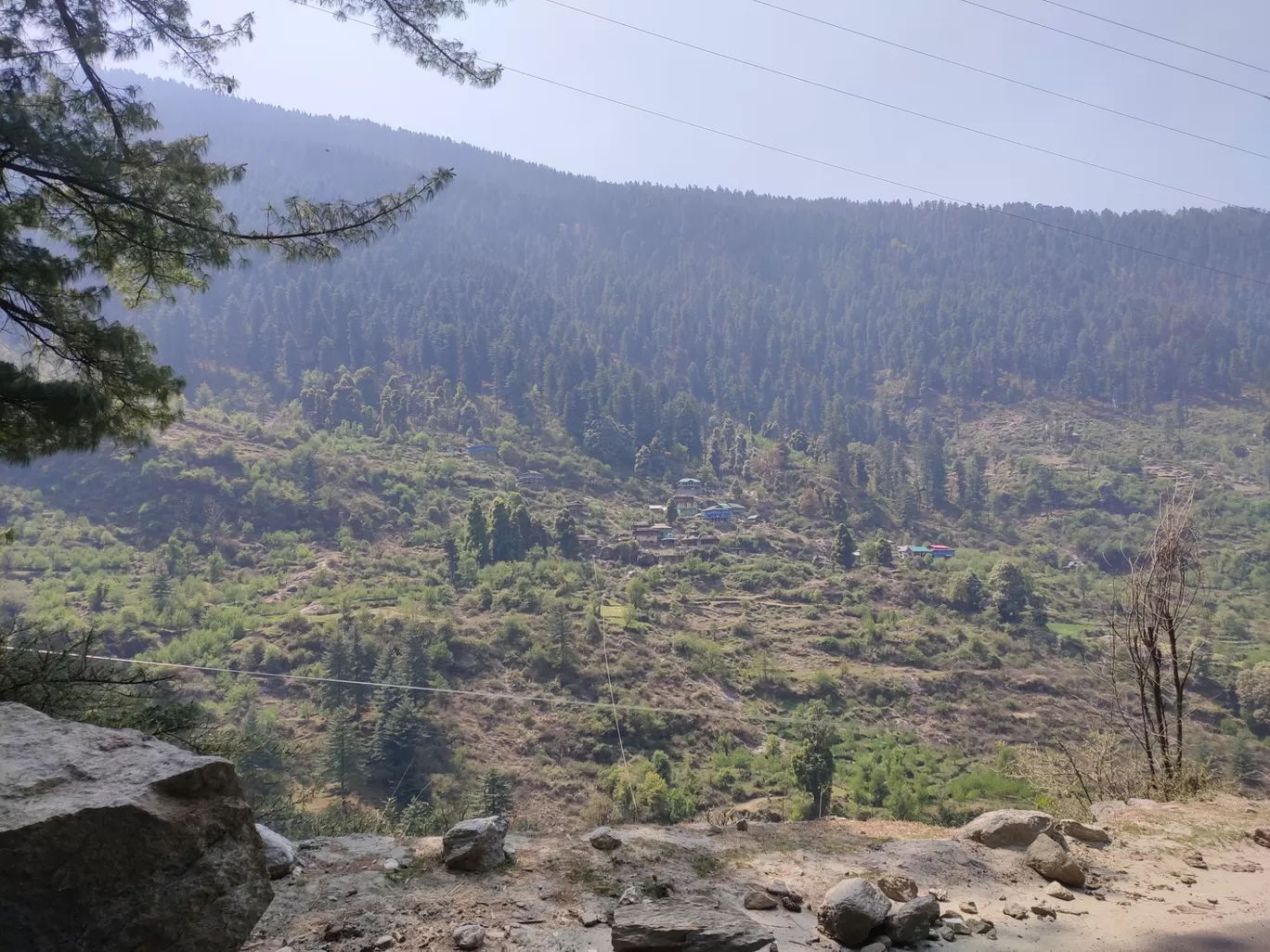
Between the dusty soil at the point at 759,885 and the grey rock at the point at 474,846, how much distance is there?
0.07 meters

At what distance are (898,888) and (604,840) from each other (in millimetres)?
1688

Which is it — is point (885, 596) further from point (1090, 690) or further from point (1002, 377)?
point (1002, 377)

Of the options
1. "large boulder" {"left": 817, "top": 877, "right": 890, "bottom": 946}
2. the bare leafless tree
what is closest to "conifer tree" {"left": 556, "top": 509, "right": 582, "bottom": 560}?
the bare leafless tree

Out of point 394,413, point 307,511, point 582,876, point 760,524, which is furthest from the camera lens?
point 394,413

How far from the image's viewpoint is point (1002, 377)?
8669 cm

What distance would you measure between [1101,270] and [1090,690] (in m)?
100

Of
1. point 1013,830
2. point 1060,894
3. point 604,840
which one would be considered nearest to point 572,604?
point 1013,830

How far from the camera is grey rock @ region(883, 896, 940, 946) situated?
3.38m

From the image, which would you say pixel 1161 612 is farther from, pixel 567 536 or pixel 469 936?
pixel 567 536

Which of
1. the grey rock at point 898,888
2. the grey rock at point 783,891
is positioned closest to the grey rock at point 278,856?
the grey rock at point 783,891

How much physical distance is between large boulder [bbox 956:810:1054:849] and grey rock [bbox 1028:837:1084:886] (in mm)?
281

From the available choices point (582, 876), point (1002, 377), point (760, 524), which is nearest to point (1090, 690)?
point (760, 524)

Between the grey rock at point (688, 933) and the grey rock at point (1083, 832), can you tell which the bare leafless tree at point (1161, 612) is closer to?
the grey rock at point (1083, 832)

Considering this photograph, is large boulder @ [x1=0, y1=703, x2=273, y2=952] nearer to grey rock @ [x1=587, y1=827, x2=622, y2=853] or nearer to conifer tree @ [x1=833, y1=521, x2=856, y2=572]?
grey rock @ [x1=587, y1=827, x2=622, y2=853]
